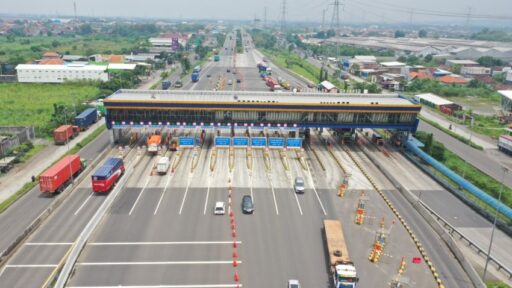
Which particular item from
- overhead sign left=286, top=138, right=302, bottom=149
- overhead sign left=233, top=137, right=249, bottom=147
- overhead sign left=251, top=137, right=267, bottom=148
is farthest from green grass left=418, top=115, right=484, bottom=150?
overhead sign left=233, top=137, right=249, bottom=147

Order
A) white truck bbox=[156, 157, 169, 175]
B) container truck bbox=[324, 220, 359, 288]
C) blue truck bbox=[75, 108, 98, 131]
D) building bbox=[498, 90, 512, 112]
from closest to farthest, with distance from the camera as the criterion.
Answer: container truck bbox=[324, 220, 359, 288] → white truck bbox=[156, 157, 169, 175] → blue truck bbox=[75, 108, 98, 131] → building bbox=[498, 90, 512, 112]

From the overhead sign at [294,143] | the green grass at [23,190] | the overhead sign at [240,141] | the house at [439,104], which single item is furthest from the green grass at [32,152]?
the house at [439,104]

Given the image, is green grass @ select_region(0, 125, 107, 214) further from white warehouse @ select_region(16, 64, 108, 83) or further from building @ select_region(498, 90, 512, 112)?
building @ select_region(498, 90, 512, 112)

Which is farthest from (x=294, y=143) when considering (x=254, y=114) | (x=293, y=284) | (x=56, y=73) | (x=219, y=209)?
(x=56, y=73)

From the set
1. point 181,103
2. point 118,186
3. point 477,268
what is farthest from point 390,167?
point 118,186

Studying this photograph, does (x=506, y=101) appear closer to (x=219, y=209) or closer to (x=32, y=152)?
(x=219, y=209)

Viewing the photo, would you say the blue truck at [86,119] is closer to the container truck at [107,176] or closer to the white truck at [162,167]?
the container truck at [107,176]
